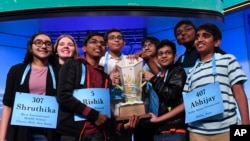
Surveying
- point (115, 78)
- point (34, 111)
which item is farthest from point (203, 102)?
point (34, 111)

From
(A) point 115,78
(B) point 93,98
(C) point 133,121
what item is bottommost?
(C) point 133,121

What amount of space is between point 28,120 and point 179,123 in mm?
765

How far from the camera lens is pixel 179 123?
2055 mm

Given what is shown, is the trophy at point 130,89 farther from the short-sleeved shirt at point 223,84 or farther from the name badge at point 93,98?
the short-sleeved shirt at point 223,84

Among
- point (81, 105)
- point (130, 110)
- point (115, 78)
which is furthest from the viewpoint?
point (115, 78)

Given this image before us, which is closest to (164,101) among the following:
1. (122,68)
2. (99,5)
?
(122,68)

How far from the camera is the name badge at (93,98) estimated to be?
188 cm

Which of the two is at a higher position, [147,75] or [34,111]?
[147,75]

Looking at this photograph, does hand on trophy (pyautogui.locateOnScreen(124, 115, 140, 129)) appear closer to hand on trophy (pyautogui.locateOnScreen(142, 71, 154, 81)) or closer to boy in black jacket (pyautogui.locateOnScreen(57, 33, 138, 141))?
boy in black jacket (pyautogui.locateOnScreen(57, 33, 138, 141))

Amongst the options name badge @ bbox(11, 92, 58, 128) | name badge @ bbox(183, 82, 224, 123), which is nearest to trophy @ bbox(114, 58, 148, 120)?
name badge @ bbox(183, 82, 224, 123)

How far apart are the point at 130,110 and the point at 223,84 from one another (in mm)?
474

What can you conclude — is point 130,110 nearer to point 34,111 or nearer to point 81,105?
point 81,105

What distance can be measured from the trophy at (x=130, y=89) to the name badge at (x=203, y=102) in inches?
8.9

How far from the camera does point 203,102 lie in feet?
6.21
